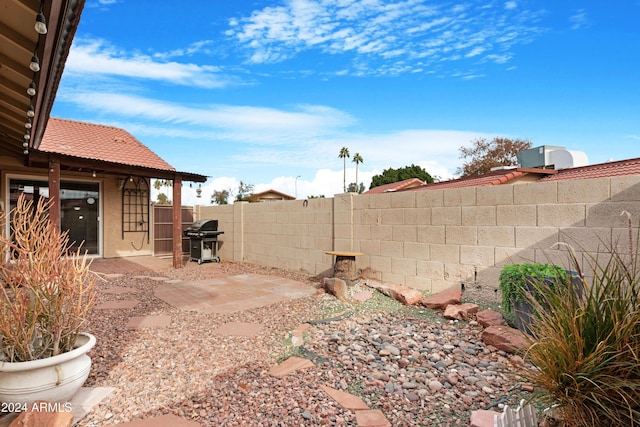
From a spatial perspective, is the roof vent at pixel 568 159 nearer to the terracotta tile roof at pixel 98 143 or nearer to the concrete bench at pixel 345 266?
the concrete bench at pixel 345 266

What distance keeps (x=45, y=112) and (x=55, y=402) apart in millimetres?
3886

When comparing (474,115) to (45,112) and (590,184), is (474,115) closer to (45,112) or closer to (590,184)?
(590,184)

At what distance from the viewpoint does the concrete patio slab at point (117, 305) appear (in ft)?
16.4

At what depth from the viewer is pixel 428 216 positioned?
5461 mm

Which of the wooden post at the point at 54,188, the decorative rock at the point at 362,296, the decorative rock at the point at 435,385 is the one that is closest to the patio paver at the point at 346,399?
the decorative rock at the point at 435,385

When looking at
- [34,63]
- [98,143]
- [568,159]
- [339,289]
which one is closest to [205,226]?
[98,143]

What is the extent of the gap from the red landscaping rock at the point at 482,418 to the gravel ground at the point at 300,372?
0.13m

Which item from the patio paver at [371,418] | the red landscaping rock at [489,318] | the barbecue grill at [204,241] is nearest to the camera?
the patio paver at [371,418]

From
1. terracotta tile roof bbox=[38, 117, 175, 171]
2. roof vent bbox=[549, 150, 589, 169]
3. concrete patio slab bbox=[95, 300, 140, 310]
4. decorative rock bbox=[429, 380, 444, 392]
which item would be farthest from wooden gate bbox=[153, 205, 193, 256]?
roof vent bbox=[549, 150, 589, 169]

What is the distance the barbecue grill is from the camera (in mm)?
9938

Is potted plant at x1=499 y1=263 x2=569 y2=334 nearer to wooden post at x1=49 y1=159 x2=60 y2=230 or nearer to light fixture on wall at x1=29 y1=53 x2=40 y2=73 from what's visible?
light fixture on wall at x1=29 y1=53 x2=40 y2=73

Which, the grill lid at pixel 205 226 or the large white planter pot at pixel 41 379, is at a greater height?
the grill lid at pixel 205 226

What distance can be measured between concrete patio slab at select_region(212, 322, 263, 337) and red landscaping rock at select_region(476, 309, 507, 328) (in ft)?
8.63

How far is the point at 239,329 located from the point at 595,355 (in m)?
3.50
